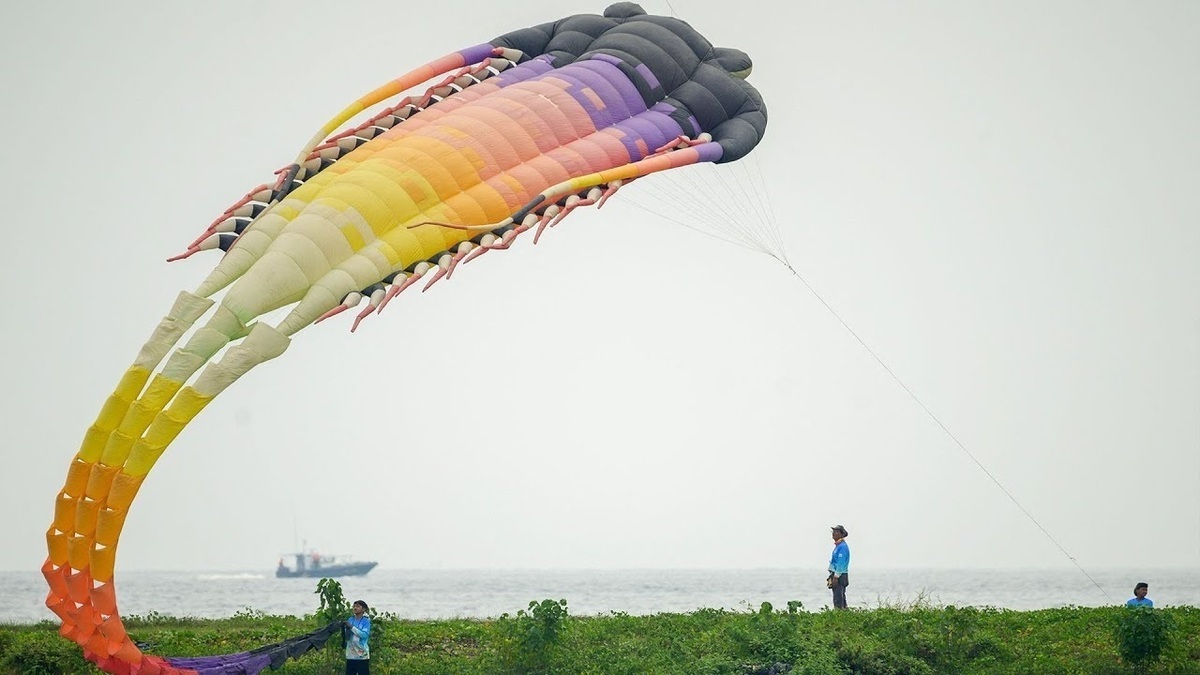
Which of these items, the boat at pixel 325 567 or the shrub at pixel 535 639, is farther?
the boat at pixel 325 567

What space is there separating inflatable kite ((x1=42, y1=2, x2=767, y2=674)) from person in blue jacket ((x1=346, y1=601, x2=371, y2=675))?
3.81ft

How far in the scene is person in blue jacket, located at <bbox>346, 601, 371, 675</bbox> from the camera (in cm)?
2769

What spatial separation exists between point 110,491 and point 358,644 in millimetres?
4903

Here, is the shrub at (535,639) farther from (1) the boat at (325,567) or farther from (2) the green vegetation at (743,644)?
(1) the boat at (325,567)

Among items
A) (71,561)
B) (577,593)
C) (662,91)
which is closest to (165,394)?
(71,561)

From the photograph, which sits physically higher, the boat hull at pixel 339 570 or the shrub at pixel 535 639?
the boat hull at pixel 339 570

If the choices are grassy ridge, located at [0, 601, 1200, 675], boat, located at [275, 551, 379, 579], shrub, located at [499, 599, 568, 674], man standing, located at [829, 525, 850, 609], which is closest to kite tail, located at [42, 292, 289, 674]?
grassy ridge, located at [0, 601, 1200, 675]

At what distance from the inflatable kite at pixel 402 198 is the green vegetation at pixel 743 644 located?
3.31 m

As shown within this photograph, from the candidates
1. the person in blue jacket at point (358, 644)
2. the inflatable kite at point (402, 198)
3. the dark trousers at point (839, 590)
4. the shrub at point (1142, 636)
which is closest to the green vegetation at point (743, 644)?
the shrub at point (1142, 636)

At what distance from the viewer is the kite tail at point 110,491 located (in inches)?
985

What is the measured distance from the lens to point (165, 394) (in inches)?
1003

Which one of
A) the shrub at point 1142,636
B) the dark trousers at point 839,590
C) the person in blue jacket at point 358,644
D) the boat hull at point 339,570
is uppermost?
the boat hull at point 339,570

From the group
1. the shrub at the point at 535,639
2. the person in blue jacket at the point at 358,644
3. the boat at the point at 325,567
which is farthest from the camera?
the boat at the point at 325,567

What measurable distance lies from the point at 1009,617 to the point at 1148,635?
4.49 meters
